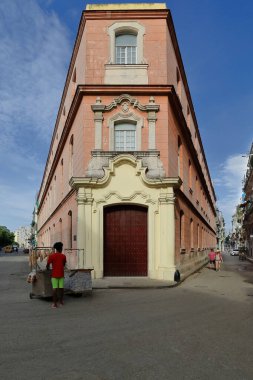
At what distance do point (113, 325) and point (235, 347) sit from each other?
8.53 ft

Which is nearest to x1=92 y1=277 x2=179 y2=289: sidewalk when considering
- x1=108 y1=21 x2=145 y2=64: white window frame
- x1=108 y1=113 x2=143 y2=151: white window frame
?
x1=108 y1=113 x2=143 y2=151: white window frame

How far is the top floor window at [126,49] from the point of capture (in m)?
19.8

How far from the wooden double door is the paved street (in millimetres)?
5556

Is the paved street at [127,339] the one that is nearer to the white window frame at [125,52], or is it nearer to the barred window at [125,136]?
the barred window at [125,136]

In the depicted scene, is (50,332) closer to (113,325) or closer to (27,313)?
(113,325)

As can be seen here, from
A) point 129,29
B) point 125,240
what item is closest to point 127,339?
point 125,240

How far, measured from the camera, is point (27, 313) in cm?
1019

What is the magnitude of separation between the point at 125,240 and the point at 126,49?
8447 millimetres

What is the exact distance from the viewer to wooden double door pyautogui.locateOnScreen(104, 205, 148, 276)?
18344 mm

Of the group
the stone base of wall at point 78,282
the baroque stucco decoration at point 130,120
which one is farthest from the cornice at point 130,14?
the stone base of wall at point 78,282

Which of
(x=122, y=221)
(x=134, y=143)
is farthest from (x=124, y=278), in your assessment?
(x=134, y=143)

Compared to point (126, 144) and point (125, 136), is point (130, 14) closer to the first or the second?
point (125, 136)

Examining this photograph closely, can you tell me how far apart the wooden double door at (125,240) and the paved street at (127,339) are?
5.56 metres

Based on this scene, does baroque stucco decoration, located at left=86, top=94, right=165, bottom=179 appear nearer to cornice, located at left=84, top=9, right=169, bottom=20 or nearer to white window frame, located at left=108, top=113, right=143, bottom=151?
white window frame, located at left=108, top=113, right=143, bottom=151
